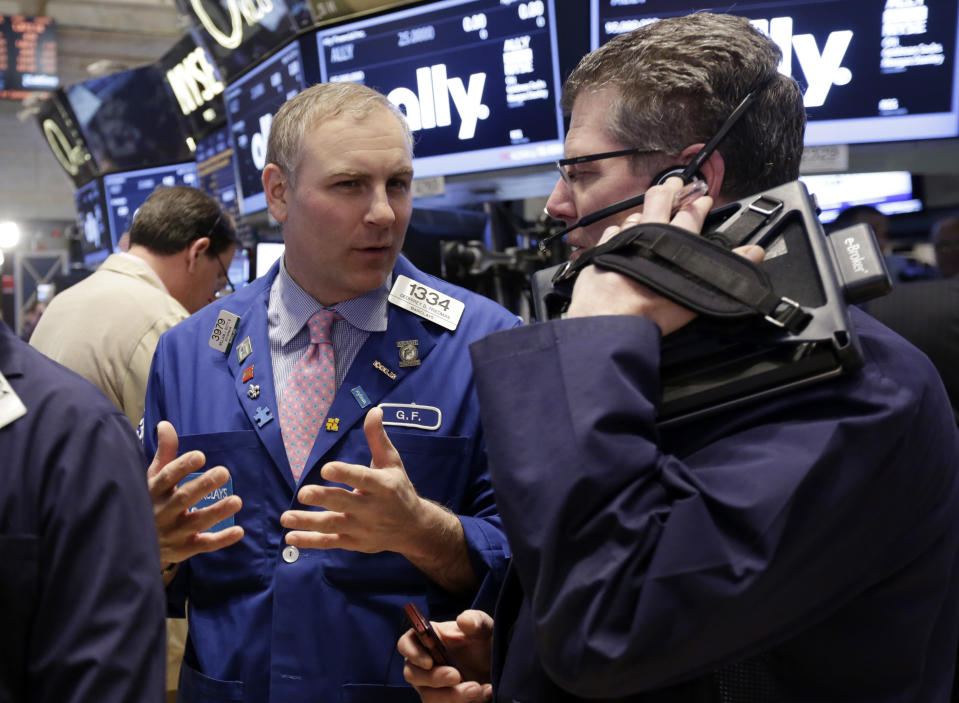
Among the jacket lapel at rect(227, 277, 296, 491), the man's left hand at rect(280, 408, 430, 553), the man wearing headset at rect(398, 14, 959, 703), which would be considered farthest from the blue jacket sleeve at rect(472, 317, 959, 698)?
the jacket lapel at rect(227, 277, 296, 491)

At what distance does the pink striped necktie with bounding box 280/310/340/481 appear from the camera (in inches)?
70.7

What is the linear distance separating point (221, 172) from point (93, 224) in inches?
99.9

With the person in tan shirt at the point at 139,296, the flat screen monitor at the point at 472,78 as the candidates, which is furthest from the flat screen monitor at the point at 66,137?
the flat screen monitor at the point at 472,78

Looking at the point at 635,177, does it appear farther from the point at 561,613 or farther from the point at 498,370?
the point at 561,613

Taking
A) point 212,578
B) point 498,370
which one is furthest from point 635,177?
point 212,578

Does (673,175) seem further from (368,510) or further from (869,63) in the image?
(869,63)

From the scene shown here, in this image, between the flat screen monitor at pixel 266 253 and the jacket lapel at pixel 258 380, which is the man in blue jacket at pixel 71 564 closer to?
the jacket lapel at pixel 258 380

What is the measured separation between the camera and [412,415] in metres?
1.78

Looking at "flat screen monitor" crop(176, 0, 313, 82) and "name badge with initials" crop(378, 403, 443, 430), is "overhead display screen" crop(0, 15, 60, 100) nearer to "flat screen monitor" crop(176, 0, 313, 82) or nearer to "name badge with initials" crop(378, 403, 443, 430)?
"flat screen monitor" crop(176, 0, 313, 82)

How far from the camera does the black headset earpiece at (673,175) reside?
3.96 ft

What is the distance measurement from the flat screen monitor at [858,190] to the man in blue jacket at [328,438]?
251cm

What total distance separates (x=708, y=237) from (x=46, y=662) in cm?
91

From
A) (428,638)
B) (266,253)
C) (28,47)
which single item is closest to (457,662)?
(428,638)

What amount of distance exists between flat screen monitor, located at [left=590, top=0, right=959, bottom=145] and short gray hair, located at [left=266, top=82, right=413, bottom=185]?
4.32 feet
